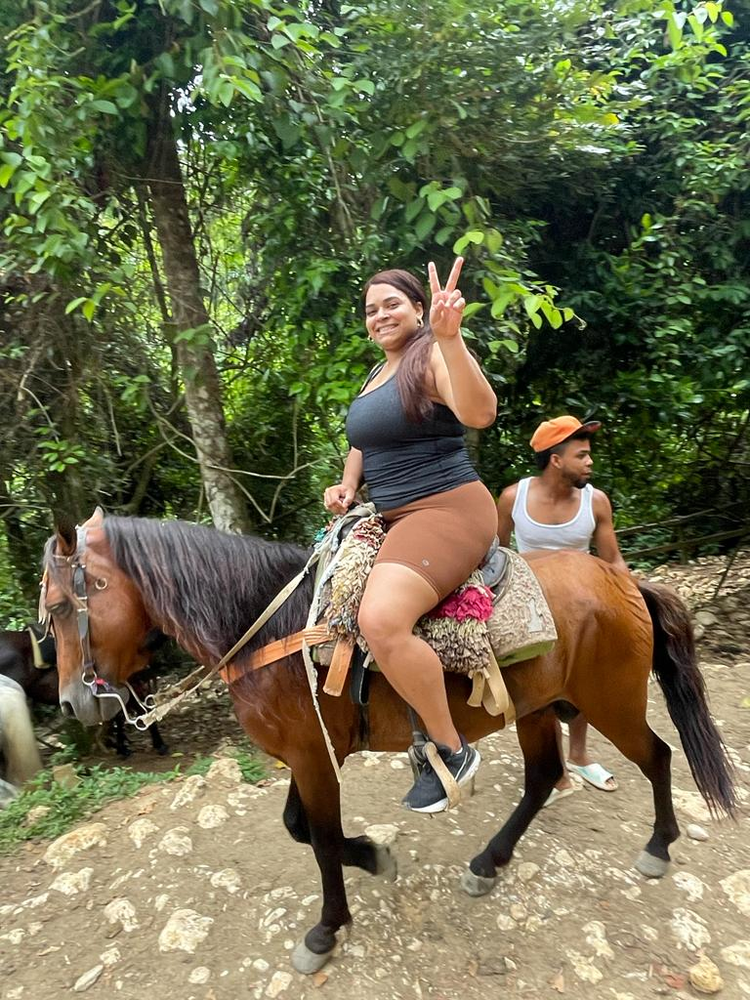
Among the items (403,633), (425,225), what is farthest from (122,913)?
(425,225)

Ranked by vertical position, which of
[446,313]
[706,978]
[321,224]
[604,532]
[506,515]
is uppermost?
[321,224]

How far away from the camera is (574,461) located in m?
2.93

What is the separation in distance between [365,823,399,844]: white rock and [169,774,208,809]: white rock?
963 millimetres

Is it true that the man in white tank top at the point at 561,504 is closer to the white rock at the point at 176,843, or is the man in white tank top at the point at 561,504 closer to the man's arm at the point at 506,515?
the man's arm at the point at 506,515

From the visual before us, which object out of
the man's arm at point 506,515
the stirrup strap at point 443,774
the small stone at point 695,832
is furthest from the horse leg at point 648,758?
the man's arm at point 506,515

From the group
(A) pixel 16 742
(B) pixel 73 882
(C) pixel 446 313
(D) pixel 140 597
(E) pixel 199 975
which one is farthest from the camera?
(A) pixel 16 742

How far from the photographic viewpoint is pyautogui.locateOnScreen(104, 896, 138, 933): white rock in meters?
2.56

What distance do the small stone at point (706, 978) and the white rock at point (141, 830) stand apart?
2382 mm

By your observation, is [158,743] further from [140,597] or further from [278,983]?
[140,597]

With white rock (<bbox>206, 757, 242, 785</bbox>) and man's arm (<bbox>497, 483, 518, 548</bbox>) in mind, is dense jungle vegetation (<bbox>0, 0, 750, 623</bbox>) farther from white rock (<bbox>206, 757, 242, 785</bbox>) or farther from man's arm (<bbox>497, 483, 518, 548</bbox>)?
white rock (<bbox>206, 757, 242, 785</bbox>)

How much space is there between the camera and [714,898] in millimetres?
2559

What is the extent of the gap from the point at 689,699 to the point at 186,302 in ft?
13.0

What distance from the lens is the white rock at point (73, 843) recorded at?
2.98 m

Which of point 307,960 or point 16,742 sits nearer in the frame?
point 307,960
